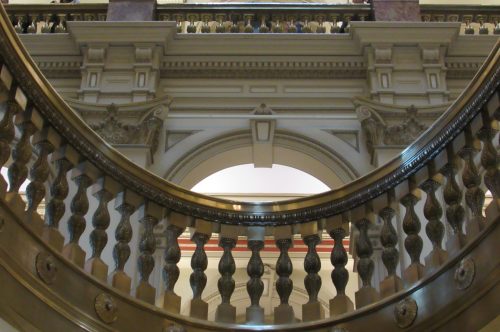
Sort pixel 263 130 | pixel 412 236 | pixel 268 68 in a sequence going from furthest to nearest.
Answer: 1. pixel 268 68
2. pixel 263 130
3. pixel 412 236

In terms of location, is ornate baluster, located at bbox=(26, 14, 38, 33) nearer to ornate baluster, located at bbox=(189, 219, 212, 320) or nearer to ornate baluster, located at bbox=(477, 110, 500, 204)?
ornate baluster, located at bbox=(189, 219, 212, 320)

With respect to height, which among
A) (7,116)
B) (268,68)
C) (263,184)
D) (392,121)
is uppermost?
(263,184)

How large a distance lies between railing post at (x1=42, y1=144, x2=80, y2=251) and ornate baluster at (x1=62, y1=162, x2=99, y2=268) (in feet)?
0.18

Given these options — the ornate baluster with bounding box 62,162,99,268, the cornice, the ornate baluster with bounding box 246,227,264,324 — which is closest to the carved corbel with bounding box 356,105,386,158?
the cornice

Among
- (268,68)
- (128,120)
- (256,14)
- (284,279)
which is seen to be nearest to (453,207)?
(284,279)

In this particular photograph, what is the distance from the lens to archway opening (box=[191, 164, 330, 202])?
1580 cm

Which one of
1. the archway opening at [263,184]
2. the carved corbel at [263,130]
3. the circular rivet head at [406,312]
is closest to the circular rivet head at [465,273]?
the circular rivet head at [406,312]

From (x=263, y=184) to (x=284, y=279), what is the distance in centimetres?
1166

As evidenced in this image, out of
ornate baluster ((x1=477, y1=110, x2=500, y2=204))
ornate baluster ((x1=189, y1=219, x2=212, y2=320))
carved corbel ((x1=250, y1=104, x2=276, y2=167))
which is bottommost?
ornate baluster ((x1=189, y1=219, x2=212, y2=320))

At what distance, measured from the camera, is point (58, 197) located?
4.12m

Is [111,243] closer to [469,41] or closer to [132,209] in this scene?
[132,209]

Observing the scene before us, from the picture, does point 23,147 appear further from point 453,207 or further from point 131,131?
point 131,131

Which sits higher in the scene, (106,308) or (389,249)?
(389,249)

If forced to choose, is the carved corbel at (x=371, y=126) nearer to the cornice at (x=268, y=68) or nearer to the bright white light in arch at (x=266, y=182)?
the cornice at (x=268, y=68)
